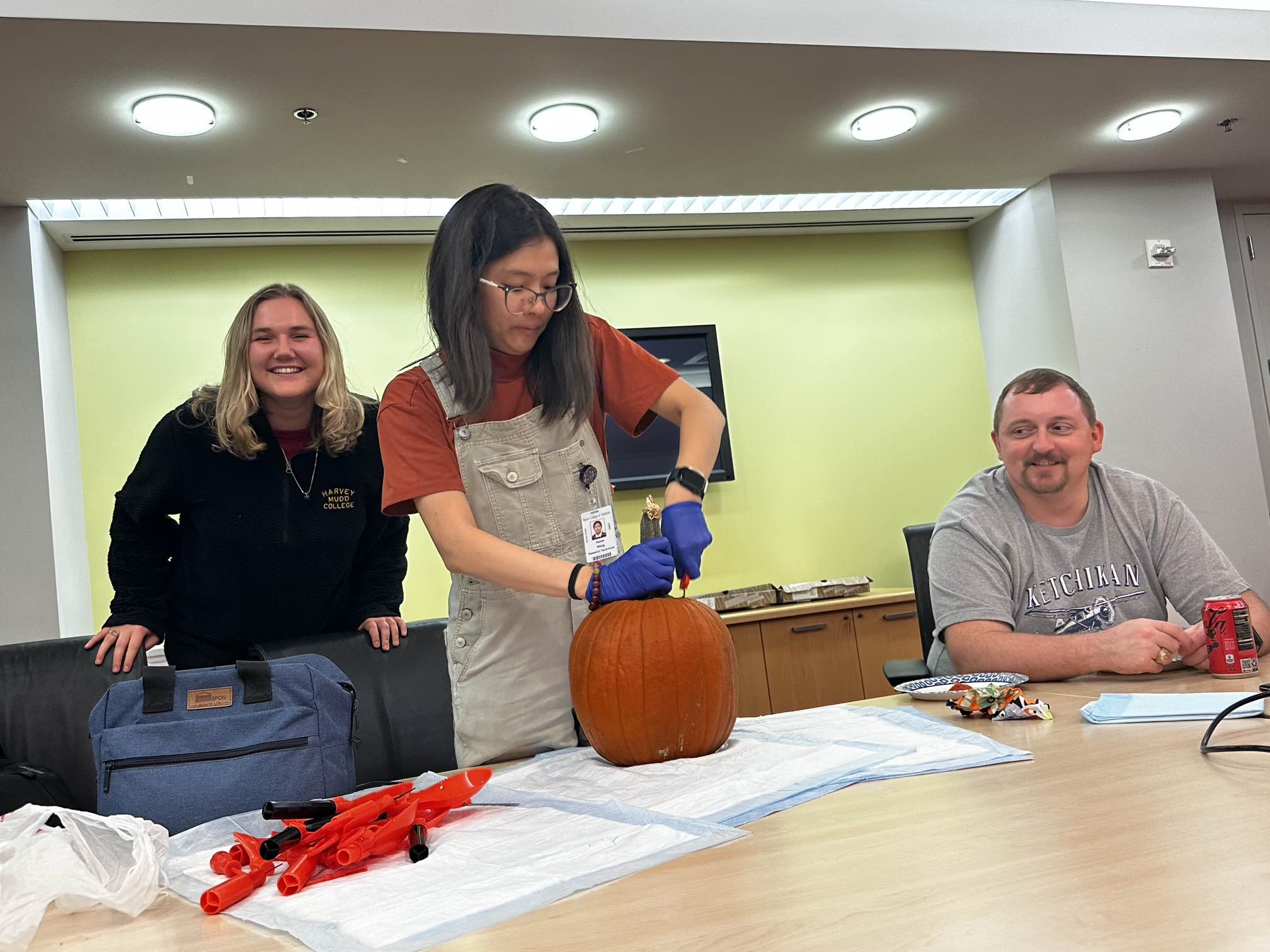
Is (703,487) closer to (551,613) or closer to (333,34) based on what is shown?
(551,613)

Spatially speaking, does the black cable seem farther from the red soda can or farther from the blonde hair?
the blonde hair

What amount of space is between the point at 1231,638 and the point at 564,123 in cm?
266

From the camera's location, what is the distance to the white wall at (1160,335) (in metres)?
4.55

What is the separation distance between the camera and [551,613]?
5.08 feet

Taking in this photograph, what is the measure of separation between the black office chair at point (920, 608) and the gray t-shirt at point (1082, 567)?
0.05m

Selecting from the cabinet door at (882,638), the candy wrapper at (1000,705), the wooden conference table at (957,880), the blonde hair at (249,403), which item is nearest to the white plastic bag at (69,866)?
the wooden conference table at (957,880)

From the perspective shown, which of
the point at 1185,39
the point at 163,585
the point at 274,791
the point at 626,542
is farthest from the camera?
the point at 626,542

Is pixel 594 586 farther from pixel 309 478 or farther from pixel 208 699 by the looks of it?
pixel 309 478

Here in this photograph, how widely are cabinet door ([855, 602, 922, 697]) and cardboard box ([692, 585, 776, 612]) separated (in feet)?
1.19

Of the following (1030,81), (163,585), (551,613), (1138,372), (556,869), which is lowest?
(556,869)

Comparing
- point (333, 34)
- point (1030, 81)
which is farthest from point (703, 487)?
point (1030, 81)

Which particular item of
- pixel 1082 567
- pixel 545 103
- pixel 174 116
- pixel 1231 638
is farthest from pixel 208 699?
pixel 545 103

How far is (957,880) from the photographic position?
0.74 metres

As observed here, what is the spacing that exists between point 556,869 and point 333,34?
2.58 meters
